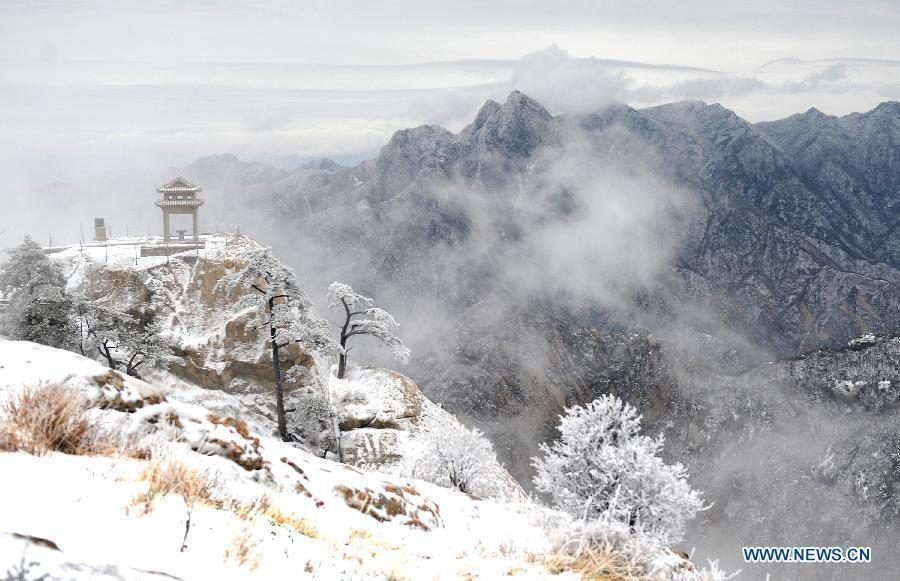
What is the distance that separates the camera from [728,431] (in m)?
164

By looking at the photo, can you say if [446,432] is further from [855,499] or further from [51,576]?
[855,499]

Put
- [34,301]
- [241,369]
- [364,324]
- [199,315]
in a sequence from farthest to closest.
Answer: [199,315], [364,324], [241,369], [34,301]

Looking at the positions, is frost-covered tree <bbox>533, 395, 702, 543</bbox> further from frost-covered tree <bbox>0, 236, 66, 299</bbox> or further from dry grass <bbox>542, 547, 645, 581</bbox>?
frost-covered tree <bbox>0, 236, 66, 299</bbox>

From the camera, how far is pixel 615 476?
693 inches

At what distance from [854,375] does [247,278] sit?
552ft

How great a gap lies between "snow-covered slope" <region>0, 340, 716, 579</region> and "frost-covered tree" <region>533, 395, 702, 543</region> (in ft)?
14.9

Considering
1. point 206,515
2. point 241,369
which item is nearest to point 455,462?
point 206,515

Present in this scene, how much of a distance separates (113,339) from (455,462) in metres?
19.3

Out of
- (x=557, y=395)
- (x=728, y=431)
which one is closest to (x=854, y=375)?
(x=728, y=431)

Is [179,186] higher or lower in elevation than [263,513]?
higher

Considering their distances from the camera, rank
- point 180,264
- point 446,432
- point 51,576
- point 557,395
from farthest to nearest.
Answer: point 557,395
point 180,264
point 446,432
point 51,576

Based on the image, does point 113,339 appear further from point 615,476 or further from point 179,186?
point 615,476

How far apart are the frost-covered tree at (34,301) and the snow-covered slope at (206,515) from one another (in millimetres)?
19547

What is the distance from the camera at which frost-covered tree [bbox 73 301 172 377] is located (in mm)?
28359
